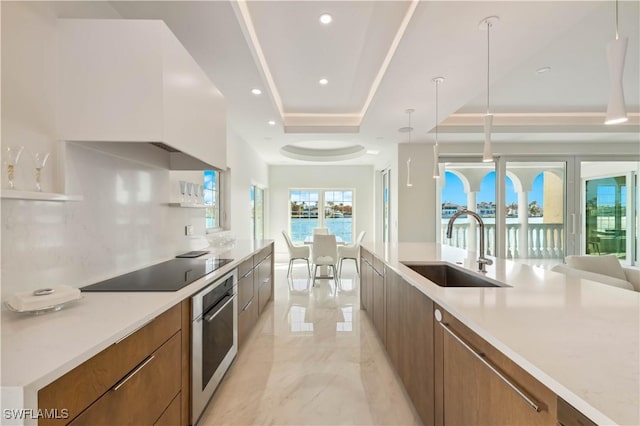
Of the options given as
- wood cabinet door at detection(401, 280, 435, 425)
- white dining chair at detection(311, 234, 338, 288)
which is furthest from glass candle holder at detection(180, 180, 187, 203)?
white dining chair at detection(311, 234, 338, 288)

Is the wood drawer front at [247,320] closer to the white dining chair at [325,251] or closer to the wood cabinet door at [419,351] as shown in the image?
the wood cabinet door at [419,351]

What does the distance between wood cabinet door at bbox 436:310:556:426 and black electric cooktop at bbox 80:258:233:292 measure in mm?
1348

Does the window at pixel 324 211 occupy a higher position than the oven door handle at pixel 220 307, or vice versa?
the window at pixel 324 211

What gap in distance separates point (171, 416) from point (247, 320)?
139 cm

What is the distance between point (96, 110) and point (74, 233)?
0.63 metres

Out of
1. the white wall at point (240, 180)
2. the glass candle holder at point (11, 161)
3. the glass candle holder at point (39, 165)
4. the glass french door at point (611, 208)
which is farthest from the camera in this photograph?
the glass french door at point (611, 208)

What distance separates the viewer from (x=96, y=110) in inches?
56.7

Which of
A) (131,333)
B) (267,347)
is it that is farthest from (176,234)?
(131,333)

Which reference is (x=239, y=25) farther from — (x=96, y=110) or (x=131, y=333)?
(x=131, y=333)

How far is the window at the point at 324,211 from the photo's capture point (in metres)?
8.08

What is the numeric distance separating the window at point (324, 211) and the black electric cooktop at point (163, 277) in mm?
5687

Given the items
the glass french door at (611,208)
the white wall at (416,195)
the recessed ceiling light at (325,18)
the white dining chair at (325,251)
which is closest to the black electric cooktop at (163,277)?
the recessed ceiling light at (325,18)

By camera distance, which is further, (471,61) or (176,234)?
(176,234)

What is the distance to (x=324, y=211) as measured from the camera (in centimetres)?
811
